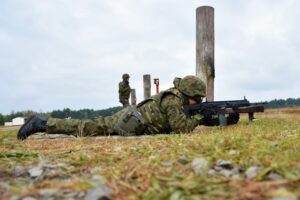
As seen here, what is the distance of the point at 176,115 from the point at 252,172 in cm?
464

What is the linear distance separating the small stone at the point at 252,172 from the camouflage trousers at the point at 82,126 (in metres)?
5.62

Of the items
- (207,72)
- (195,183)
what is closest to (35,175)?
(195,183)

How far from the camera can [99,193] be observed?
2266 millimetres

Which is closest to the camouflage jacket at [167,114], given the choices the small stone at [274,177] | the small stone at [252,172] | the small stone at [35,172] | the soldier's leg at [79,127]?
the soldier's leg at [79,127]

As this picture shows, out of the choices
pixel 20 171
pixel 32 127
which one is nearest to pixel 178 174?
pixel 20 171

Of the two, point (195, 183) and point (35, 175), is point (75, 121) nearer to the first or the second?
point (35, 175)

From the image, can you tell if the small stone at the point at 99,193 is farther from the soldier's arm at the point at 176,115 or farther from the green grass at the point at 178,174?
the soldier's arm at the point at 176,115

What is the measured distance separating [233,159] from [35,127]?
5.91 m

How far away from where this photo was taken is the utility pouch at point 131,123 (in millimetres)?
7542

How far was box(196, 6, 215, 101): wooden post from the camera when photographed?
29.5 feet

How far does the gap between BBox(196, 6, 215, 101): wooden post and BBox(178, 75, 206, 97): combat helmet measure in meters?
1.77

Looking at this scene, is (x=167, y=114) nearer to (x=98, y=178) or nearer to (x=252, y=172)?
(x=98, y=178)

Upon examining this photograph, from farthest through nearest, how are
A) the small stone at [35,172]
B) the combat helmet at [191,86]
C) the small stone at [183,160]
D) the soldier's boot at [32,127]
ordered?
1. the soldier's boot at [32,127]
2. the combat helmet at [191,86]
3. the small stone at [35,172]
4. the small stone at [183,160]

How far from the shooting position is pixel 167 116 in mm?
7410
